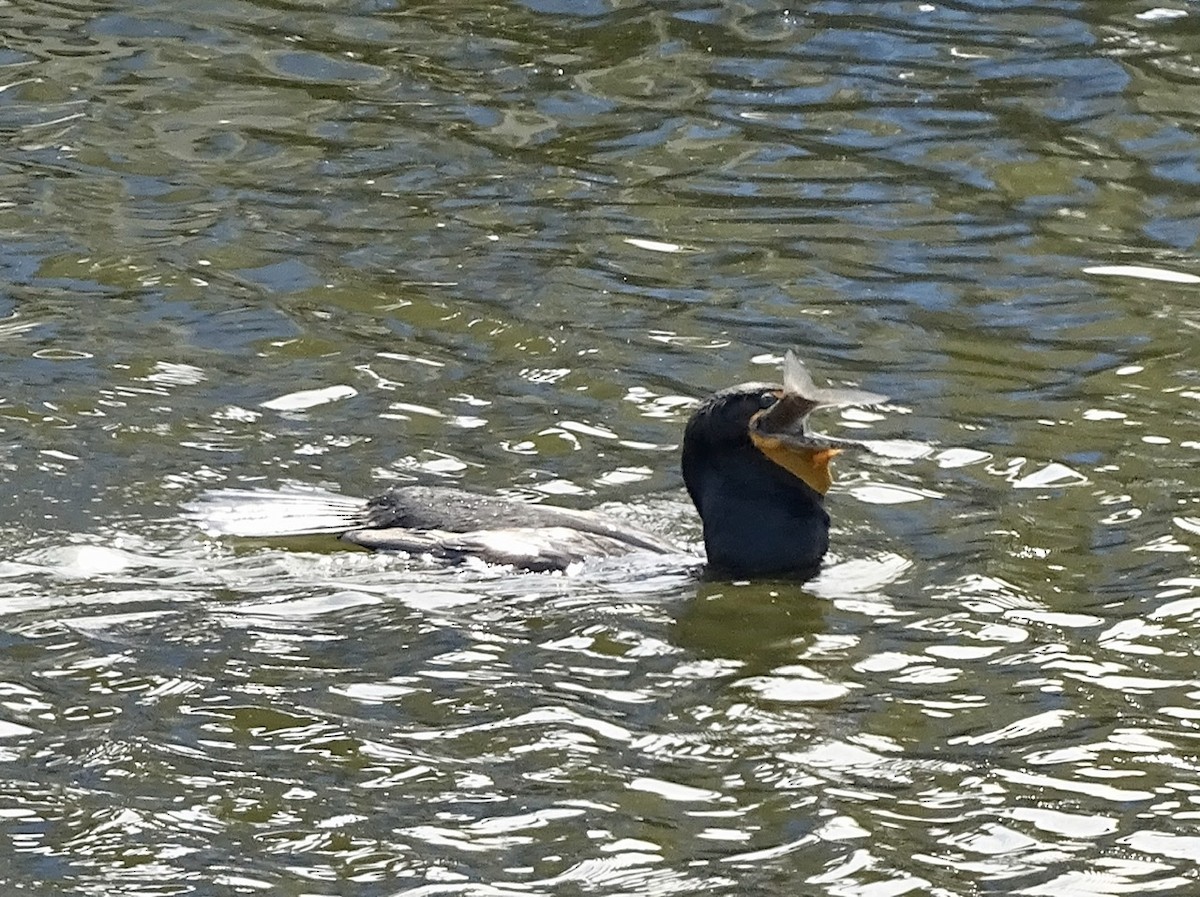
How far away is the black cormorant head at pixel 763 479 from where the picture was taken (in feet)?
26.6

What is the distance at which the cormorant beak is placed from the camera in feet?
26.8

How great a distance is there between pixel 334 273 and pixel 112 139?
2.46 metres

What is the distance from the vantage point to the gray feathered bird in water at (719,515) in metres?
8.06

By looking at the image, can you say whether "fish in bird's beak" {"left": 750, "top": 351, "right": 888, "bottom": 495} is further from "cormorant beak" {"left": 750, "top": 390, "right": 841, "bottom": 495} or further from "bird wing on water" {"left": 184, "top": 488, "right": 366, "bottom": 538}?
"bird wing on water" {"left": 184, "top": 488, "right": 366, "bottom": 538}

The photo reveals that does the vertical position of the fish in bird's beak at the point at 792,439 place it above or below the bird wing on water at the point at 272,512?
above

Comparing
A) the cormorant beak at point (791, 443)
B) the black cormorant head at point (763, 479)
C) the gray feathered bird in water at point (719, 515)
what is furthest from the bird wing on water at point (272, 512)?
the cormorant beak at point (791, 443)

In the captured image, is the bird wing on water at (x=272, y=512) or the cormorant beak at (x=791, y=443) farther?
the bird wing on water at (x=272, y=512)

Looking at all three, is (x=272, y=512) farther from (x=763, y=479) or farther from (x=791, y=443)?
(x=791, y=443)

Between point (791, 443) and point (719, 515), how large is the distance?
0.34 metres

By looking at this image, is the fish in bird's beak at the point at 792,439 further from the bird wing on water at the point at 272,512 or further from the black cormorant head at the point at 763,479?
the bird wing on water at the point at 272,512

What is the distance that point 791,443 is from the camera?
26.8 feet

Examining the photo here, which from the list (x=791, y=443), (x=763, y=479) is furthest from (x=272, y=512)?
(x=791, y=443)

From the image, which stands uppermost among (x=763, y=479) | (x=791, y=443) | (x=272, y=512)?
(x=791, y=443)

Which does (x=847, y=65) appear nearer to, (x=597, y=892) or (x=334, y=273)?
(x=334, y=273)
